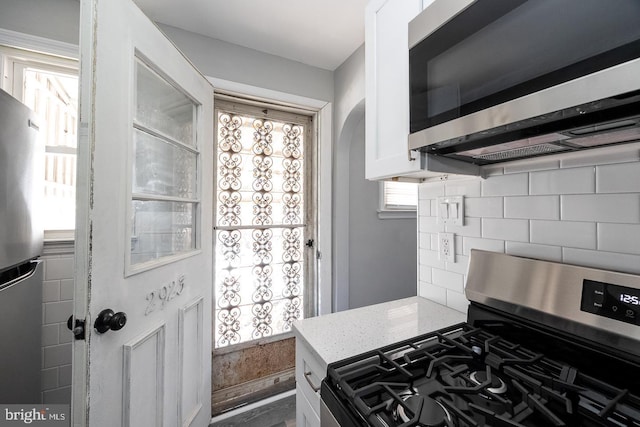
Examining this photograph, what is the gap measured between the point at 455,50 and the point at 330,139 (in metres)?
1.39

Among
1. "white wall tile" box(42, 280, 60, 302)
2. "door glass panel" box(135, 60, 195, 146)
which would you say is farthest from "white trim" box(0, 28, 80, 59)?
"white wall tile" box(42, 280, 60, 302)

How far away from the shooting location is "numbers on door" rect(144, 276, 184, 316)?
1.02m

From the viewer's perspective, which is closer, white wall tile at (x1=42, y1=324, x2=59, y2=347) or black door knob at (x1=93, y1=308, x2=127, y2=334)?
black door knob at (x1=93, y1=308, x2=127, y2=334)

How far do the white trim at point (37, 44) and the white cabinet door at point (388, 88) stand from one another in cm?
136

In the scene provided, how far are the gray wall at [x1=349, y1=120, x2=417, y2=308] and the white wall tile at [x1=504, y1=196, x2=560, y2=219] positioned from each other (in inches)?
51.3

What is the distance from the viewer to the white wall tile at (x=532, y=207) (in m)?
0.76

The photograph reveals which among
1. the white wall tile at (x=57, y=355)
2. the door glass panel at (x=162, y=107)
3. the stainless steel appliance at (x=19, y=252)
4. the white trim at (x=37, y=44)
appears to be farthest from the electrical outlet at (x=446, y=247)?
the white wall tile at (x=57, y=355)

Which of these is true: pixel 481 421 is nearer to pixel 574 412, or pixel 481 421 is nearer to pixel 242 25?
pixel 574 412

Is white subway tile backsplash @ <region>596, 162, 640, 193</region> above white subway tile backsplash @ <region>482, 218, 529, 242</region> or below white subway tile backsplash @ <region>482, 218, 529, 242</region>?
above

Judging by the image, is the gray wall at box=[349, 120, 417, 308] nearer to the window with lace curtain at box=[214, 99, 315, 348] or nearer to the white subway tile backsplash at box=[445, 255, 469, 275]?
the window with lace curtain at box=[214, 99, 315, 348]

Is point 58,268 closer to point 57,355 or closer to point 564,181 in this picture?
point 57,355

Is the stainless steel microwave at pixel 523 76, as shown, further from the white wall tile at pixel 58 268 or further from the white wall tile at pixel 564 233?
the white wall tile at pixel 58 268

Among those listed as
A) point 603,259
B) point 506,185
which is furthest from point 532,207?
point 603,259

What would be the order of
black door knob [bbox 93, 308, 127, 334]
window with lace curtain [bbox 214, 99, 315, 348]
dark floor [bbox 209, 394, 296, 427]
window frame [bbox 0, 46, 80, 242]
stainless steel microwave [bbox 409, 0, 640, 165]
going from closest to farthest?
stainless steel microwave [bbox 409, 0, 640, 165] → black door knob [bbox 93, 308, 127, 334] → window frame [bbox 0, 46, 80, 242] → dark floor [bbox 209, 394, 296, 427] → window with lace curtain [bbox 214, 99, 315, 348]
